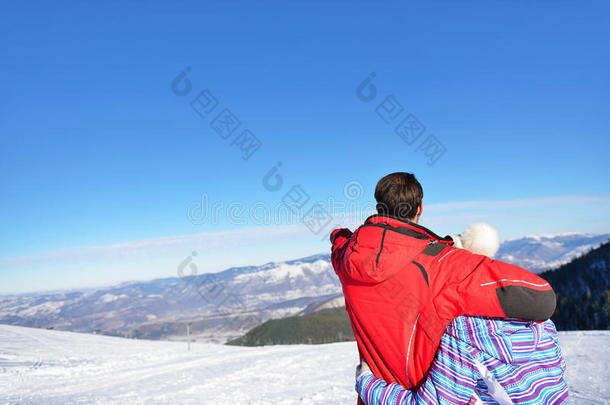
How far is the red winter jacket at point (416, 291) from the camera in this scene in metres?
1.53

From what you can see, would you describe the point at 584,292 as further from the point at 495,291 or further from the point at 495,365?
the point at 495,291

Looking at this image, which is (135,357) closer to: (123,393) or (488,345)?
(123,393)

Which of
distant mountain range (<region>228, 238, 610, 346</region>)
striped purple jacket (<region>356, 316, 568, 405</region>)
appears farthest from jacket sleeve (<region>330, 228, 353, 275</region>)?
distant mountain range (<region>228, 238, 610, 346</region>)

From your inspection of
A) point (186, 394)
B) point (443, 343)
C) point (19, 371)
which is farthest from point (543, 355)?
point (19, 371)

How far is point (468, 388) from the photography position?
1.64 m

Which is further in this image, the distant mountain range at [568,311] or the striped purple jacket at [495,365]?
the distant mountain range at [568,311]

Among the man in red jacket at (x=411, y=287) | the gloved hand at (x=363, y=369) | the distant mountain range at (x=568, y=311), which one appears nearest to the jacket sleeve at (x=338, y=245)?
the man in red jacket at (x=411, y=287)

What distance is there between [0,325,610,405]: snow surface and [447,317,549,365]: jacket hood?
6815 mm

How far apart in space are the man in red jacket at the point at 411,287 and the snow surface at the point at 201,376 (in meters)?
6.99

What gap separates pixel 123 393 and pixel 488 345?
10.8 meters

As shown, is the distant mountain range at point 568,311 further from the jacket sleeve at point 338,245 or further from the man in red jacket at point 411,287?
the man in red jacket at point 411,287

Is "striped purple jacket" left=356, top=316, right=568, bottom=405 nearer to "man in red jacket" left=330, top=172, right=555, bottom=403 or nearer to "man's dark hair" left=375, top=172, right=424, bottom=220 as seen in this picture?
"man in red jacket" left=330, top=172, right=555, bottom=403

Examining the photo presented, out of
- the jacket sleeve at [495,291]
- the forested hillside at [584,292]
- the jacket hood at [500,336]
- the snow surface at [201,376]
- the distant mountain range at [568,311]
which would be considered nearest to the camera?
the jacket sleeve at [495,291]

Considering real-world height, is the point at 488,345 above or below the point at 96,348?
above
